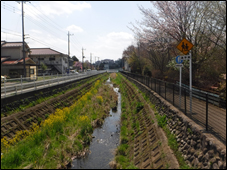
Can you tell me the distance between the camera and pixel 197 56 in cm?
1324

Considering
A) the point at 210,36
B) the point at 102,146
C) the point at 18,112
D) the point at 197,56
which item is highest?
the point at 210,36

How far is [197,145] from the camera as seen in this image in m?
5.19

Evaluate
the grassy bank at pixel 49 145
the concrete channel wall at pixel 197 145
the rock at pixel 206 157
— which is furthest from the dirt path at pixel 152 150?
the grassy bank at pixel 49 145

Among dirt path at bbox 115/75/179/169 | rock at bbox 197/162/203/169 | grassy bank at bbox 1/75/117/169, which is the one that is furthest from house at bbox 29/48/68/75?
rock at bbox 197/162/203/169

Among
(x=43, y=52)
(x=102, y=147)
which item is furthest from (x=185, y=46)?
(x=43, y=52)

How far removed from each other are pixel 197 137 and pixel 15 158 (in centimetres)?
614

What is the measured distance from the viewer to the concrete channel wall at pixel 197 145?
13.8 ft

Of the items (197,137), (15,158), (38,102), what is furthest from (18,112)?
(197,137)

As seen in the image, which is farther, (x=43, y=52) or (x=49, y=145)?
(x=43, y=52)

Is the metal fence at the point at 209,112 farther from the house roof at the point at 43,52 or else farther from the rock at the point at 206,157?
the house roof at the point at 43,52

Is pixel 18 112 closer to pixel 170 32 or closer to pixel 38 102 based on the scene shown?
pixel 38 102

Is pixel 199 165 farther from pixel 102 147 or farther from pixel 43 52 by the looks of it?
pixel 43 52

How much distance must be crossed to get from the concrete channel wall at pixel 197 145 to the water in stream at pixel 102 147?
288 centimetres

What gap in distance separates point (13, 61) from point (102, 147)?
26208 millimetres
